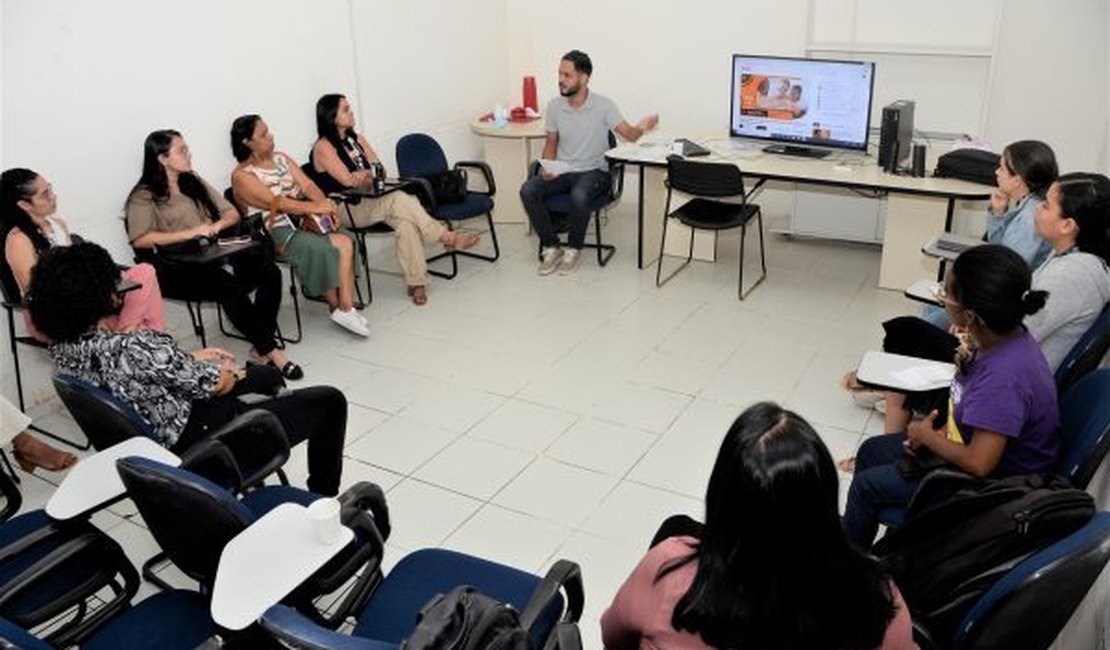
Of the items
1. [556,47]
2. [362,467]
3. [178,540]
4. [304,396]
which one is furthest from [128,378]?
[556,47]

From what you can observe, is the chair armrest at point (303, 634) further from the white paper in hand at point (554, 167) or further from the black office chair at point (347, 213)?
the white paper in hand at point (554, 167)

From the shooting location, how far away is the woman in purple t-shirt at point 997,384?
212cm

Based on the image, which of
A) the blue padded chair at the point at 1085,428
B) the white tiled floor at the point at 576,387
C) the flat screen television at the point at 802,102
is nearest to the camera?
the blue padded chair at the point at 1085,428

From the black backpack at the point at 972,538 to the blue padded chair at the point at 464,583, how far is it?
29.0 inches

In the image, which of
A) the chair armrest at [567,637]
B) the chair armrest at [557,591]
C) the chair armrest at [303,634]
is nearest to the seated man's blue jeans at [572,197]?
the chair armrest at [557,591]

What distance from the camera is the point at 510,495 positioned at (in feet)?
10.4

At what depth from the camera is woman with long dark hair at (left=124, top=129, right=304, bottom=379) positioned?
4.02 m

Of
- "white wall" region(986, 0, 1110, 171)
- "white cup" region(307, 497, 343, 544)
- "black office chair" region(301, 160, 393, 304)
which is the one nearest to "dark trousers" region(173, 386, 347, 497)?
"white cup" region(307, 497, 343, 544)

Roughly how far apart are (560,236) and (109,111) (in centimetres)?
285

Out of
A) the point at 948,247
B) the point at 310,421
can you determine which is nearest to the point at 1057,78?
the point at 948,247

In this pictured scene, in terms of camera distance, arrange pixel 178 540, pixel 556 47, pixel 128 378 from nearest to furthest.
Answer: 1. pixel 178 540
2. pixel 128 378
3. pixel 556 47

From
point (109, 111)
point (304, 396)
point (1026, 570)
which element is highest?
point (109, 111)

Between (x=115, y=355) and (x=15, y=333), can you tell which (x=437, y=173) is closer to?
(x=15, y=333)

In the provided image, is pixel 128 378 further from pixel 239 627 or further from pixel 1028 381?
pixel 1028 381
